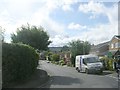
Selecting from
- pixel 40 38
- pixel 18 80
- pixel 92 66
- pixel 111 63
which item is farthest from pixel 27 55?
pixel 40 38

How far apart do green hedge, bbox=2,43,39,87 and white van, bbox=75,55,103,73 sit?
14.7m

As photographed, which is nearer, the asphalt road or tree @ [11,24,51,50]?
the asphalt road

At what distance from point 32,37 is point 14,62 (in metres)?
25.4

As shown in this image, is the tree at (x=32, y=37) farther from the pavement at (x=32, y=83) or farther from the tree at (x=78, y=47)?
the tree at (x=78, y=47)

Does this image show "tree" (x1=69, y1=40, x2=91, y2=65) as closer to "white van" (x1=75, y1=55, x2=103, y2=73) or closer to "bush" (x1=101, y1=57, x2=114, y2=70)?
"bush" (x1=101, y1=57, x2=114, y2=70)

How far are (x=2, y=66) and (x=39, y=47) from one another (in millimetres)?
29338

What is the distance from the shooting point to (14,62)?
59.0 ft

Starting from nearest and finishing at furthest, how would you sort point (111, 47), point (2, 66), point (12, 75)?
point (2, 66) → point (12, 75) → point (111, 47)

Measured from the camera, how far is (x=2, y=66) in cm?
1652

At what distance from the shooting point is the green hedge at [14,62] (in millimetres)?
16828

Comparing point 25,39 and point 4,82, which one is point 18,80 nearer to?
point 4,82

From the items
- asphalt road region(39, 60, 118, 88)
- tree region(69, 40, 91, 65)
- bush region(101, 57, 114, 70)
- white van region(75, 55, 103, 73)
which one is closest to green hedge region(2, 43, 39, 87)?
asphalt road region(39, 60, 118, 88)

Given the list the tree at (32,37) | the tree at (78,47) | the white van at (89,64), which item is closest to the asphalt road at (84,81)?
the white van at (89,64)

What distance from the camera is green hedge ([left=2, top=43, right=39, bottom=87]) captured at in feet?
55.2
